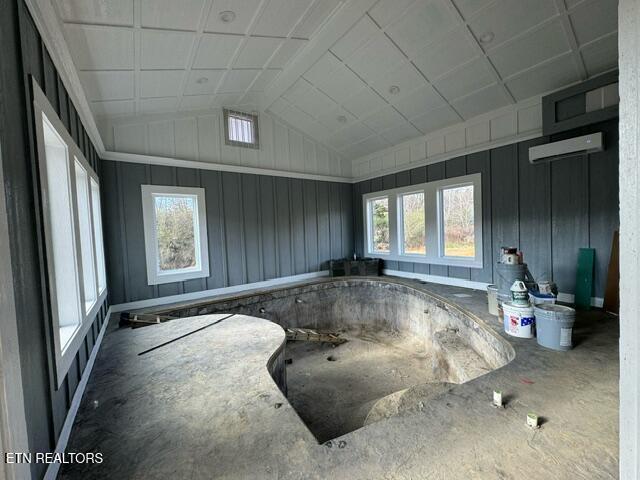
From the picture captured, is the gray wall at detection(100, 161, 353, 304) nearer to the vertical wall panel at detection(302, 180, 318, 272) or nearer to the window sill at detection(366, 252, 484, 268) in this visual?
the vertical wall panel at detection(302, 180, 318, 272)

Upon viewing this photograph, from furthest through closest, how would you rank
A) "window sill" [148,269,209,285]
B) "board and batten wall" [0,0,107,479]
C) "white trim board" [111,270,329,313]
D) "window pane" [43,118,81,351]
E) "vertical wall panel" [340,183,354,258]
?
"vertical wall panel" [340,183,354,258]
"window sill" [148,269,209,285]
"white trim board" [111,270,329,313]
"window pane" [43,118,81,351]
"board and batten wall" [0,0,107,479]

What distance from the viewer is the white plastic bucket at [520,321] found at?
2.59 meters

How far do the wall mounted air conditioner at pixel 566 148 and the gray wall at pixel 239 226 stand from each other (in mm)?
3726

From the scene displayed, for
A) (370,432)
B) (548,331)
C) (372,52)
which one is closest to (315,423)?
(370,432)

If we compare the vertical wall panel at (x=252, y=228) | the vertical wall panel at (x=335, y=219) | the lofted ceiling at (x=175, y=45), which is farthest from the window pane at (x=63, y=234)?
the vertical wall panel at (x=335, y=219)

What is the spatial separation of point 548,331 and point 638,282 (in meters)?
2.13

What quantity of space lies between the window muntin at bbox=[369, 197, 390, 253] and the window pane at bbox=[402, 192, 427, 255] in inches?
16.7

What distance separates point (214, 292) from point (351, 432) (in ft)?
12.9

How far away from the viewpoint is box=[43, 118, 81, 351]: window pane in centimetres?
191

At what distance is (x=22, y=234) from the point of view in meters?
1.22

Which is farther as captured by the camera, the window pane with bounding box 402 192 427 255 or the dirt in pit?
the window pane with bounding box 402 192 427 255

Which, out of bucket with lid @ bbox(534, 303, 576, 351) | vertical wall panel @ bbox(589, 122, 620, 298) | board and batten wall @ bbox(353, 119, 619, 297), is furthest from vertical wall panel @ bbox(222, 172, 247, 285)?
vertical wall panel @ bbox(589, 122, 620, 298)

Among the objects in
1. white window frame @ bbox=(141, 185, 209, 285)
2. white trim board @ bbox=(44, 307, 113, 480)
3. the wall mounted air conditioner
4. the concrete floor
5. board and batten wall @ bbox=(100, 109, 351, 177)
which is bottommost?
the concrete floor

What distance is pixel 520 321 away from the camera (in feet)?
8.57
